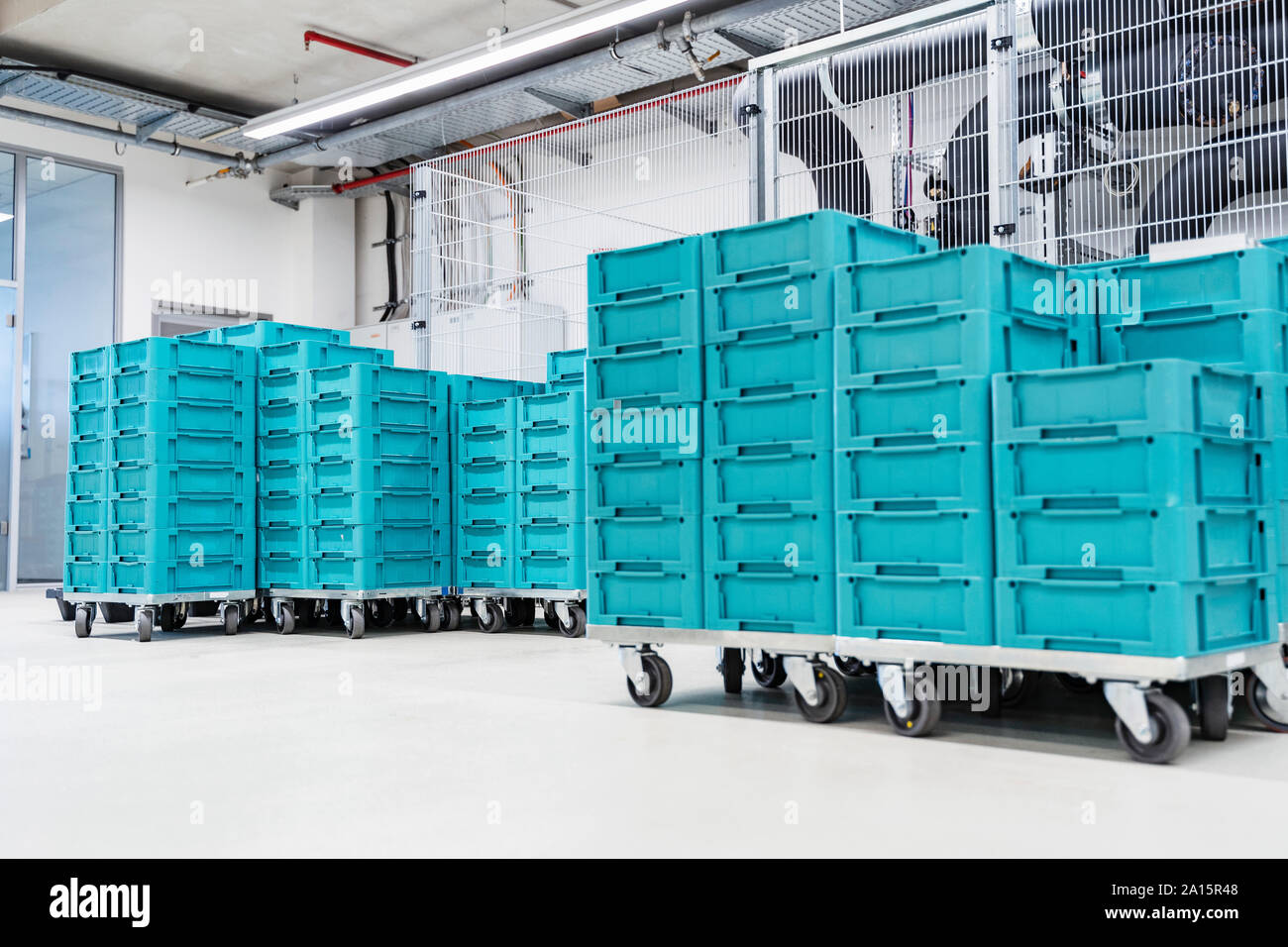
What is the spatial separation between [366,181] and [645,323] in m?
12.1

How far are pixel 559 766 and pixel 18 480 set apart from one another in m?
12.9

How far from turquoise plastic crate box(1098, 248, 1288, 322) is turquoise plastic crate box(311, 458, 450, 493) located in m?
5.67

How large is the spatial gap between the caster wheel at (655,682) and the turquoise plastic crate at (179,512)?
5063mm

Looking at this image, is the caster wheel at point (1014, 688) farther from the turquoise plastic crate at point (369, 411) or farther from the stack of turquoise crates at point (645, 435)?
the turquoise plastic crate at point (369, 411)

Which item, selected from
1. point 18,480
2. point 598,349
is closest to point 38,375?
point 18,480

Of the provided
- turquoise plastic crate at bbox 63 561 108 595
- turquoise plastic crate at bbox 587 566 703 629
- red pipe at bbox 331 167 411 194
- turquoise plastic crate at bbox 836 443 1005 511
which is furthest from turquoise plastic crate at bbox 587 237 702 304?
red pipe at bbox 331 167 411 194

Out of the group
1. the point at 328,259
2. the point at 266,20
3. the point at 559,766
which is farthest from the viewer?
the point at 328,259

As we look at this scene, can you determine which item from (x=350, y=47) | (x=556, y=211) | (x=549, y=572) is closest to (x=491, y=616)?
(x=549, y=572)

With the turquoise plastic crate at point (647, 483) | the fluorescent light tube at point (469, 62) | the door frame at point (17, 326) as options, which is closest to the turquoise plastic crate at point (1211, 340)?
the turquoise plastic crate at point (647, 483)

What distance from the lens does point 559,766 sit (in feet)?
12.9

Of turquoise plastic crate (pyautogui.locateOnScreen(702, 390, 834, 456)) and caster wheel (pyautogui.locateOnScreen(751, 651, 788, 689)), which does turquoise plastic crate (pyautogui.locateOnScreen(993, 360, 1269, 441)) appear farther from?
caster wheel (pyautogui.locateOnScreen(751, 651, 788, 689))

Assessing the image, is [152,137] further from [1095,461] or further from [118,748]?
[1095,461]

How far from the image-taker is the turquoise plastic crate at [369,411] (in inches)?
353

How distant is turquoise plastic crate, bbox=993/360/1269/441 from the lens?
3.93 metres
